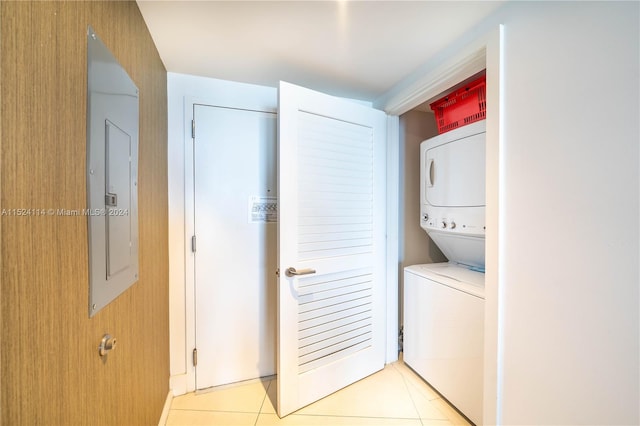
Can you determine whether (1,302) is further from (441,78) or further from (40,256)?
(441,78)

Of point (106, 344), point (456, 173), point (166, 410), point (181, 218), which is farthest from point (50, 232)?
point (456, 173)

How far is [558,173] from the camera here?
0.93m

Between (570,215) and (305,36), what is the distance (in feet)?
4.44

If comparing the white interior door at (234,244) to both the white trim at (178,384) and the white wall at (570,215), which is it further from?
the white wall at (570,215)

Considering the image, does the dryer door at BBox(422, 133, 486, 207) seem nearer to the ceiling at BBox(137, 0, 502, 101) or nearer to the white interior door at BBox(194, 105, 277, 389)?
the ceiling at BBox(137, 0, 502, 101)

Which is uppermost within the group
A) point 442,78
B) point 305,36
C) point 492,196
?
point 305,36

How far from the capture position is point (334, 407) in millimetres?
1587

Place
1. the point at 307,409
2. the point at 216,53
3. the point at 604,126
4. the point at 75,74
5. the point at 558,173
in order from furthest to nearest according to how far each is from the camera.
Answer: the point at 307,409 → the point at 216,53 → the point at 558,173 → the point at 604,126 → the point at 75,74

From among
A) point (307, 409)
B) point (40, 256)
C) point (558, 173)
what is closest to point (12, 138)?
point (40, 256)

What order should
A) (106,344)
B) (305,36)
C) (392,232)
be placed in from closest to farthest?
(106,344) → (305,36) → (392,232)

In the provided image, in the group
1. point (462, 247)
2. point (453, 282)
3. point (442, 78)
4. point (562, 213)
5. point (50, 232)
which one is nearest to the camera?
point (50, 232)

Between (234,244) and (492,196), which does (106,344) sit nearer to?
(234,244)

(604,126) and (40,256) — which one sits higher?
(604,126)

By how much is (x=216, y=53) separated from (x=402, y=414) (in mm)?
2335
